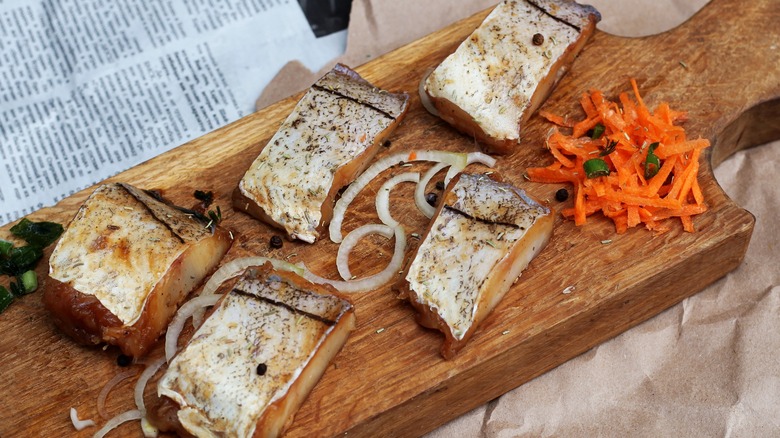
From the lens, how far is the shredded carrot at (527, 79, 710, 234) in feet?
14.9

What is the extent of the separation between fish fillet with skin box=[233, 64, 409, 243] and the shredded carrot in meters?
0.93

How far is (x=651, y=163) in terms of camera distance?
4.56 m

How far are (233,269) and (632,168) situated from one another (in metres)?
2.18

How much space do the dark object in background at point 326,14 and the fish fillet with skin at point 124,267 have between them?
86.9 inches

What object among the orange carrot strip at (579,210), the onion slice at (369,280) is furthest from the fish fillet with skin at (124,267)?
the orange carrot strip at (579,210)

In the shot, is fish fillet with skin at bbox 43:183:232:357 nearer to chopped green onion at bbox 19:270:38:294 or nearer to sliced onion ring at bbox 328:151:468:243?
chopped green onion at bbox 19:270:38:294

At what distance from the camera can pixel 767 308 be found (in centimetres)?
484

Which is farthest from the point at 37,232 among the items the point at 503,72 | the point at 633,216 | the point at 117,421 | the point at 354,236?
the point at 633,216

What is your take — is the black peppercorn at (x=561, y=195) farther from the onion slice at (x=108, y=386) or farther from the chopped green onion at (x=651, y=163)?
the onion slice at (x=108, y=386)

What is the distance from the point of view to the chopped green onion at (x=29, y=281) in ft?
15.4

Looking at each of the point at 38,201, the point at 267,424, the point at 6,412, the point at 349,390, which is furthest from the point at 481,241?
the point at 38,201

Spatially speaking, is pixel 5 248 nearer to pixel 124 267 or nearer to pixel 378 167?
pixel 124 267

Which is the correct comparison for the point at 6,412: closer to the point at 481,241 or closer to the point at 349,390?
the point at 349,390

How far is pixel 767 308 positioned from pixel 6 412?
4045mm
